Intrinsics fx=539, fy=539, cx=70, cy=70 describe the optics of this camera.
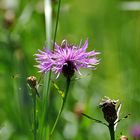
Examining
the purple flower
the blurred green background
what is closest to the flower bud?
the blurred green background

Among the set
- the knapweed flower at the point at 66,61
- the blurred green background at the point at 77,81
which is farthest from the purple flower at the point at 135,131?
the knapweed flower at the point at 66,61

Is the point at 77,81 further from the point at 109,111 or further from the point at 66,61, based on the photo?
the point at 109,111

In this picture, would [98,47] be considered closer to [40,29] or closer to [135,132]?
[40,29]

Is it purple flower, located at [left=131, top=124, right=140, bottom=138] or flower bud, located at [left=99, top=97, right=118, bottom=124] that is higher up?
flower bud, located at [left=99, top=97, right=118, bottom=124]

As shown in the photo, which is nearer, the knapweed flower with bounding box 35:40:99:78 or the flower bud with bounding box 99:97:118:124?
the flower bud with bounding box 99:97:118:124

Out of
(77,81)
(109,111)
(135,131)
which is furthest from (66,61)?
(77,81)

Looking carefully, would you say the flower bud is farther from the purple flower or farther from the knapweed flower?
the purple flower
